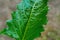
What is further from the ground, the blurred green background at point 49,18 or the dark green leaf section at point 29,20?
the blurred green background at point 49,18

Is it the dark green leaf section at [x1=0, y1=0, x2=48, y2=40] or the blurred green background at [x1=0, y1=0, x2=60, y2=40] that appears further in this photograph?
the blurred green background at [x1=0, y1=0, x2=60, y2=40]

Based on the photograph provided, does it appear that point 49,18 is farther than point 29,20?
Yes

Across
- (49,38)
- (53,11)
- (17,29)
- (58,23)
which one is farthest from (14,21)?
(53,11)

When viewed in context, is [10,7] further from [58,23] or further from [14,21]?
[14,21]

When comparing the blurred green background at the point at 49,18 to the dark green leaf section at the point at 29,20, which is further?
the blurred green background at the point at 49,18

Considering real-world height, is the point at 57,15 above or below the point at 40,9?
above
